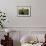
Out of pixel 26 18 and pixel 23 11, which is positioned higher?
pixel 23 11

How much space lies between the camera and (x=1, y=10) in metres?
4.22

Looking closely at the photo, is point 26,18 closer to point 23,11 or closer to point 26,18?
point 26,18

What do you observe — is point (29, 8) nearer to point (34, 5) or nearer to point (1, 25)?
point (34, 5)

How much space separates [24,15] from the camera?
4258 mm

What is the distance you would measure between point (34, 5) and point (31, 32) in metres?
0.81

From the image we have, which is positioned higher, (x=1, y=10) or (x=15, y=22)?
(x=1, y=10)

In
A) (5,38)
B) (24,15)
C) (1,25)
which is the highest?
(24,15)

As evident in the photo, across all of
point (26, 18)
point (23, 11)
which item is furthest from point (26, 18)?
point (23, 11)

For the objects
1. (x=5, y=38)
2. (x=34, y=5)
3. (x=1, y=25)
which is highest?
(x=34, y=5)

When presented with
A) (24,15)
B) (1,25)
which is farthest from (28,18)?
(1,25)

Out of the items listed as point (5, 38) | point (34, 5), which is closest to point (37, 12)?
point (34, 5)

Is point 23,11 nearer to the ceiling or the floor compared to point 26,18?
nearer to the ceiling

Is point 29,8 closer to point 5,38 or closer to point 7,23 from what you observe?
point 7,23

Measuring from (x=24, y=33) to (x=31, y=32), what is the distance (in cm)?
21
